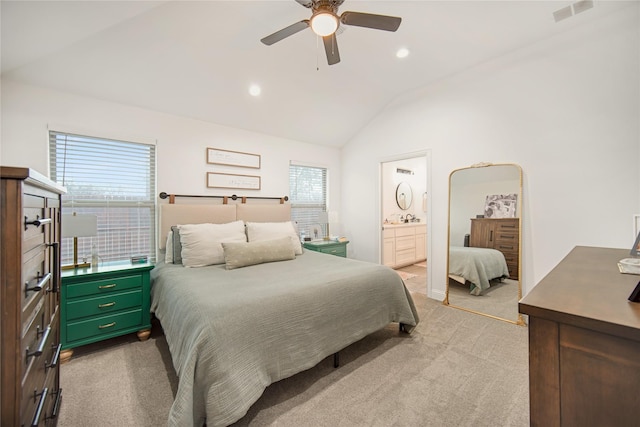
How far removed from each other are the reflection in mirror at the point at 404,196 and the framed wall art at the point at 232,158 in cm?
331

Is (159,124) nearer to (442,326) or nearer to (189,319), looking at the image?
(189,319)

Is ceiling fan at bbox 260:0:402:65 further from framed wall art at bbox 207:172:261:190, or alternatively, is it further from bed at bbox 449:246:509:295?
bed at bbox 449:246:509:295

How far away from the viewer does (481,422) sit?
5.14 feet

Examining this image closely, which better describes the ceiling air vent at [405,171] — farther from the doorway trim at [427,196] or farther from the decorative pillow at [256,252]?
the decorative pillow at [256,252]

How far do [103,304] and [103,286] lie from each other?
162 mm

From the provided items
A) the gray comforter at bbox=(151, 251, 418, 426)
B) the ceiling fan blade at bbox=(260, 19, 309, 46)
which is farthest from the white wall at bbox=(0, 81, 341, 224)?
the ceiling fan blade at bbox=(260, 19, 309, 46)

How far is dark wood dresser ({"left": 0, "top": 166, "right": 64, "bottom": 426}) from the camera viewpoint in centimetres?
79

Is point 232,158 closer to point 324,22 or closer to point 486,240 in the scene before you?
point 324,22

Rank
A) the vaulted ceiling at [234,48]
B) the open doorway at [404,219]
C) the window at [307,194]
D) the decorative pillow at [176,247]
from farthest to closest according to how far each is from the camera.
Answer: the open doorway at [404,219]
the window at [307,194]
the decorative pillow at [176,247]
the vaulted ceiling at [234,48]

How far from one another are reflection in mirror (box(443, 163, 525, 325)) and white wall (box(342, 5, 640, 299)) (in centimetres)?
10

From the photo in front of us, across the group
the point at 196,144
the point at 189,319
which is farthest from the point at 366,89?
the point at 189,319

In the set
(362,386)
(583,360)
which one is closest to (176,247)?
(362,386)

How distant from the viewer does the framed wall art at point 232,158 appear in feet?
11.7

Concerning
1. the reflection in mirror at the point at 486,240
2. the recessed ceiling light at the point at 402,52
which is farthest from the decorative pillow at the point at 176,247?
the reflection in mirror at the point at 486,240
